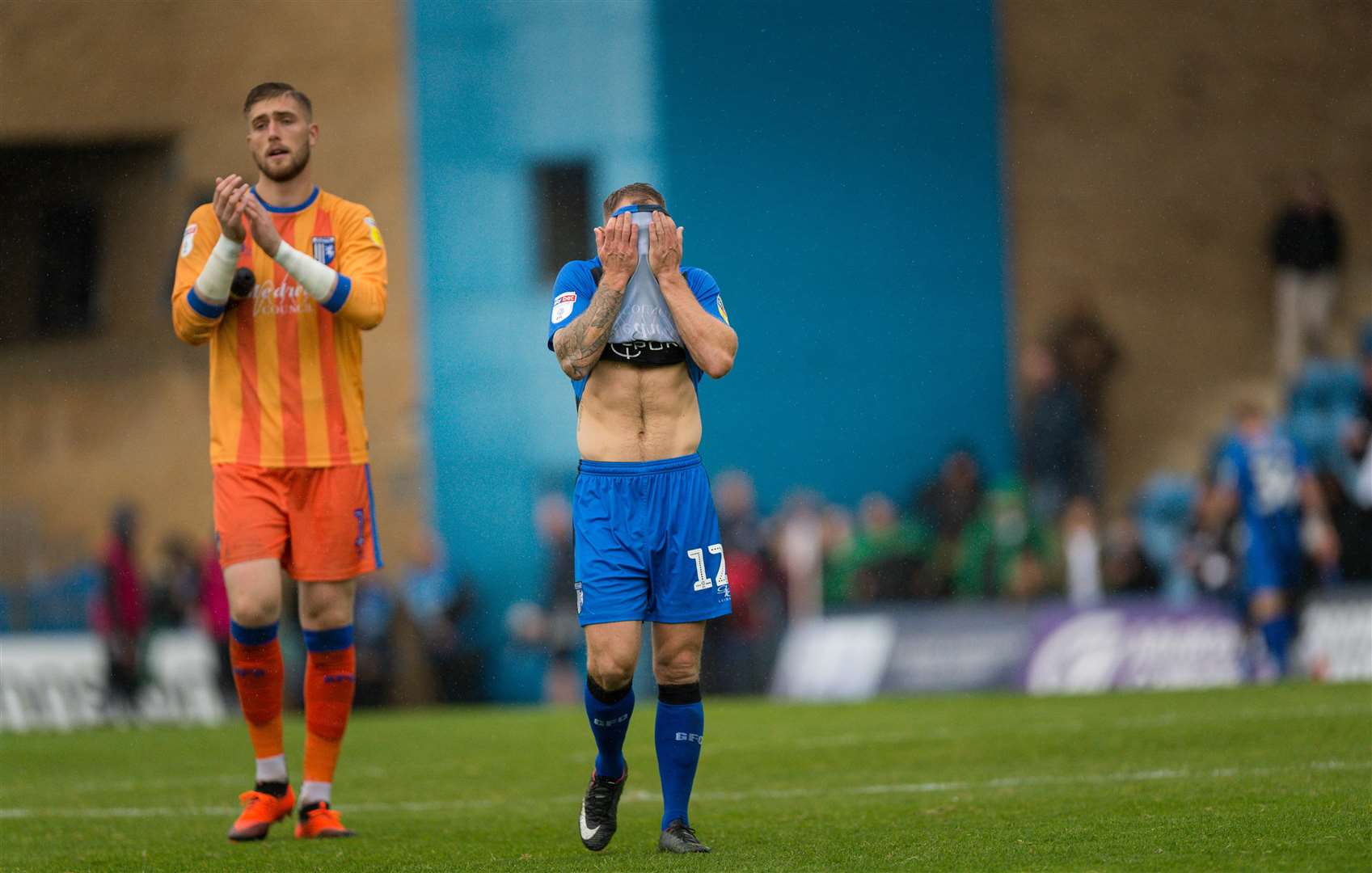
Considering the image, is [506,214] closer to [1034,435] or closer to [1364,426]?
[1034,435]

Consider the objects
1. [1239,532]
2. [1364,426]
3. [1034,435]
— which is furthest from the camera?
[1034,435]

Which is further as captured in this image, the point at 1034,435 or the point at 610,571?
the point at 1034,435

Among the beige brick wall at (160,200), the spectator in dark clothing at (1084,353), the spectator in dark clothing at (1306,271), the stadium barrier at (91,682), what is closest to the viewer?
the stadium barrier at (91,682)

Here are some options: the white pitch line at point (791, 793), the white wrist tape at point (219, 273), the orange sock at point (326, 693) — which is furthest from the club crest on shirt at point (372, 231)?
the white pitch line at point (791, 793)

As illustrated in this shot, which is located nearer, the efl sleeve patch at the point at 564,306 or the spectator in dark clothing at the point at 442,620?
the efl sleeve patch at the point at 564,306

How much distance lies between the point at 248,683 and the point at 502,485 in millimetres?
16485

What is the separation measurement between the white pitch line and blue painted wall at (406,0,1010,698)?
1419cm

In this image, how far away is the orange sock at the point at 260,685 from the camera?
25.0 ft

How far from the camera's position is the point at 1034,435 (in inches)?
874

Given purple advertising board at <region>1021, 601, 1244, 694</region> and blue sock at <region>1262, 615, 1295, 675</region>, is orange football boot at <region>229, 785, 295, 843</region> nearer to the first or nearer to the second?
blue sock at <region>1262, 615, 1295, 675</region>

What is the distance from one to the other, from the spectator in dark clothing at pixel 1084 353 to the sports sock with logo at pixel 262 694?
685 inches

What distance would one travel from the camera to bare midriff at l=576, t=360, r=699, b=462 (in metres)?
6.77

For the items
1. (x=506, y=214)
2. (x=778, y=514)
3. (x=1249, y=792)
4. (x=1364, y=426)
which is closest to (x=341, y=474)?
(x=1249, y=792)

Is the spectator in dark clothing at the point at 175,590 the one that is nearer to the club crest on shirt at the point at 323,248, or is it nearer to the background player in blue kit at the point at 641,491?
the club crest on shirt at the point at 323,248
